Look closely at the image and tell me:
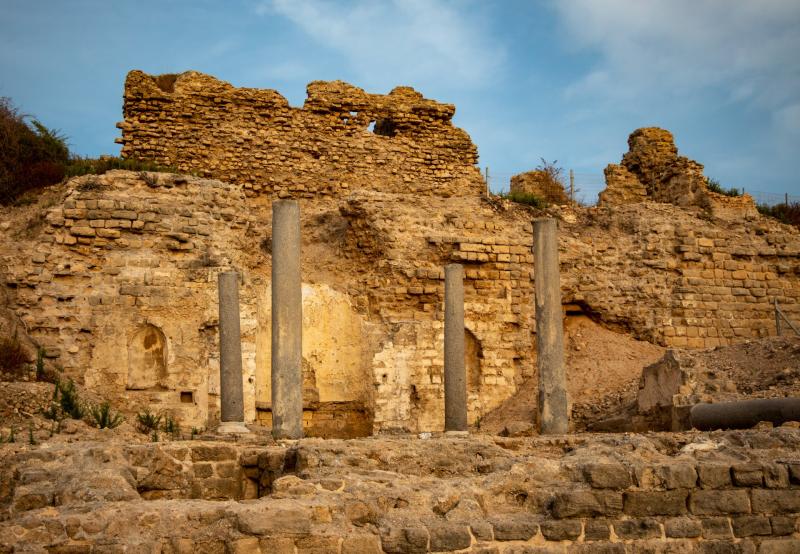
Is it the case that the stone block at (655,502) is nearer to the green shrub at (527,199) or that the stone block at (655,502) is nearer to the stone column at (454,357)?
the stone column at (454,357)

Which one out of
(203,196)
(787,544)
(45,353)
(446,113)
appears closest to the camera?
(787,544)

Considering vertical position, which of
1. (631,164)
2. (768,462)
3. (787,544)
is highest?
(631,164)

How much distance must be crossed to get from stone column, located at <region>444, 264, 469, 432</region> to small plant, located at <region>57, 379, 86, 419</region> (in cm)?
558

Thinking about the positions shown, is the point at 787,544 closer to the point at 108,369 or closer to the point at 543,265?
the point at 543,265

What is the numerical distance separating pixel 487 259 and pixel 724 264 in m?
6.15

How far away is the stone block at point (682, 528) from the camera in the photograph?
28.1ft

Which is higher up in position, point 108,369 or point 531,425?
point 108,369

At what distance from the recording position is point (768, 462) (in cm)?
902

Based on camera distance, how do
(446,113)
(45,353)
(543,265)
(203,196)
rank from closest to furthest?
(543,265) → (45,353) → (203,196) → (446,113)

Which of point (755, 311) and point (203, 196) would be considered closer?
point (203, 196)

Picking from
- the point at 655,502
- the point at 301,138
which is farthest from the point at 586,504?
the point at 301,138

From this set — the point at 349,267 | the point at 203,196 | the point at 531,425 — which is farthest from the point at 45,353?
the point at 531,425

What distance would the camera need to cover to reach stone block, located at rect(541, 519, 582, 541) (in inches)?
326

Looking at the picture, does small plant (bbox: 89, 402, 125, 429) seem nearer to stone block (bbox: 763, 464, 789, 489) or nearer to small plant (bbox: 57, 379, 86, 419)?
small plant (bbox: 57, 379, 86, 419)
